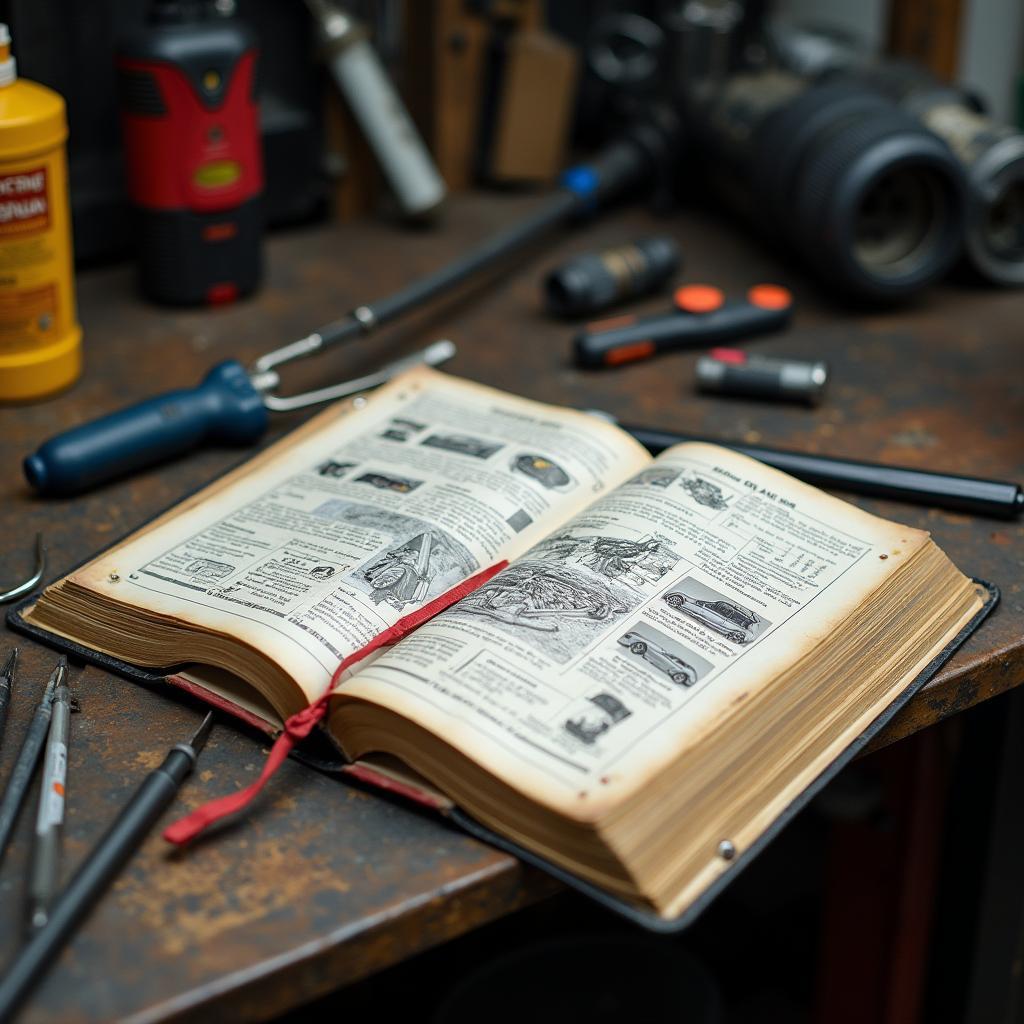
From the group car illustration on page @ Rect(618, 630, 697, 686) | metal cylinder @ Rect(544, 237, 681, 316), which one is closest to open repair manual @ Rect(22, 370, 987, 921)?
car illustration on page @ Rect(618, 630, 697, 686)

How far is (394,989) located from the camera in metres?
1.36

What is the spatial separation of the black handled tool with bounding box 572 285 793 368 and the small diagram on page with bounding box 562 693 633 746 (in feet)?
1.65

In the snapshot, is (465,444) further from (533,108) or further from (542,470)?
(533,108)

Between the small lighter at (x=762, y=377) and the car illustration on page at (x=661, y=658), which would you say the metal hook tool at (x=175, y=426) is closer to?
the small lighter at (x=762, y=377)

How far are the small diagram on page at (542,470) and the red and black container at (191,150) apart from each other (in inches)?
17.7

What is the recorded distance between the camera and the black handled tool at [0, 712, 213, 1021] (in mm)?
495

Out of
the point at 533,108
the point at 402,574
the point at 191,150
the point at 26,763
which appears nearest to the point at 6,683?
the point at 26,763

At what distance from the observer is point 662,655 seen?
2.06 ft

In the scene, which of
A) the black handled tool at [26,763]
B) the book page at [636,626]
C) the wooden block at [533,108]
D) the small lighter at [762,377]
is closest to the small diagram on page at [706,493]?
the book page at [636,626]

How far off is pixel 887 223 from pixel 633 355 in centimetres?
28

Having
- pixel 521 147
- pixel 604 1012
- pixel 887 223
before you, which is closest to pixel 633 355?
pixel 887 223

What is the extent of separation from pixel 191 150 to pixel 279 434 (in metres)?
0.28

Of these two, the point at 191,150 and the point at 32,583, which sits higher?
the point at 191,150

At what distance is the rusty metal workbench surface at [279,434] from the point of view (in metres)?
0.53
